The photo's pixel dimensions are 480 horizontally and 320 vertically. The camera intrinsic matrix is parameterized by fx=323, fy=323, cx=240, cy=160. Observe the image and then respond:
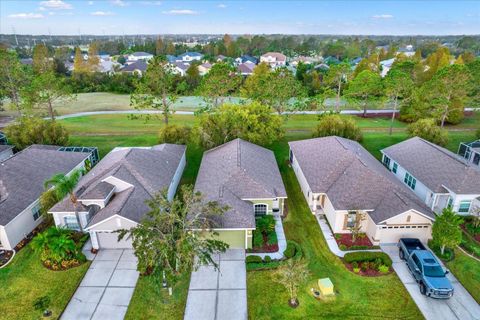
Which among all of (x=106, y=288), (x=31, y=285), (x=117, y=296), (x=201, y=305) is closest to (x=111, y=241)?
(x=106, y=288)

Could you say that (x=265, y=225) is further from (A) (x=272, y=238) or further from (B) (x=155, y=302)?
(B) (x=155, y=302)

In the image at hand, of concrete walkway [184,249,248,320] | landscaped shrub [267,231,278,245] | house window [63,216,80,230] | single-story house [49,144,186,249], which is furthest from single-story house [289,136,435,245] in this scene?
house window [63,216,80,230]

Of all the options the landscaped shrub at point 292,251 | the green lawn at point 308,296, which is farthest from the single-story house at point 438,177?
the landscaped shrub at point 292,251

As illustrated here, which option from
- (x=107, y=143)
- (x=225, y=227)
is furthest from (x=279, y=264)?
(x=107, y=143)

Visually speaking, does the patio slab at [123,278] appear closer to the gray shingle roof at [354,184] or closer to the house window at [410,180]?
the gray shingle roof at [354,184]

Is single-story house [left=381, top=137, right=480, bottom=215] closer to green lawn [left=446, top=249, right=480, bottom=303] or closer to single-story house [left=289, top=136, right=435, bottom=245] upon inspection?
single-story house [left=289, top=136, right=435, bottom=245]

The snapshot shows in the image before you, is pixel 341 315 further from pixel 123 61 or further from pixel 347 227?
pixel 123 61
